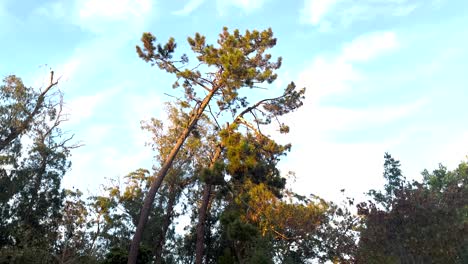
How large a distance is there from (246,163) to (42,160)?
18553 millimetres

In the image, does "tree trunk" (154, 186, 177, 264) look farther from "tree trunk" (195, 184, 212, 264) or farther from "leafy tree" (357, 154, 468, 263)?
"leafy tree" (357, 154, 468, 263)

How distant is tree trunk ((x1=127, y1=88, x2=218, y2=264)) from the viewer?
47.0ft

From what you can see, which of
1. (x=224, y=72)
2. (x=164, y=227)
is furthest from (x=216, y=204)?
(x=224, y=72)

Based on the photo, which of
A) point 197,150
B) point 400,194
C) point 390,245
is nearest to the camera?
point 390,245

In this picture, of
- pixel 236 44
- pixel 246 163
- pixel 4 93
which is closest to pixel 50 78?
pixel 4 93

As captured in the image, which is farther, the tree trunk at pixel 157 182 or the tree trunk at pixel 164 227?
the tree trunk at pixel 164 227

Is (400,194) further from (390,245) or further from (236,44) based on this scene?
(236,44)

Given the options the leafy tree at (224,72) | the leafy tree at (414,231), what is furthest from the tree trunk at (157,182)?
the leafy tree at (414,231)

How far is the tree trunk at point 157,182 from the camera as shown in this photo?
47.0ft

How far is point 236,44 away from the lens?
677 inches

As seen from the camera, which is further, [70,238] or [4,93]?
[70,238]

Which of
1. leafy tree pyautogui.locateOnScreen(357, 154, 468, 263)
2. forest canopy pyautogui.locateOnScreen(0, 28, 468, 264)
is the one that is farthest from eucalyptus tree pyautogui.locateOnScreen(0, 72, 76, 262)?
leafy tree pyautogui.locateOnScreen(357, 154, 468, 263)

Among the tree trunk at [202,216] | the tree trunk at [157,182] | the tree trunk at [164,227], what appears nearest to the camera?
the tree trunk at [157,182]

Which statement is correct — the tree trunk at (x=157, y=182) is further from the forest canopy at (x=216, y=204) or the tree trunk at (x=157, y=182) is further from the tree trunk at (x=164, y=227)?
the tree trunk at (x=164, y=227)
